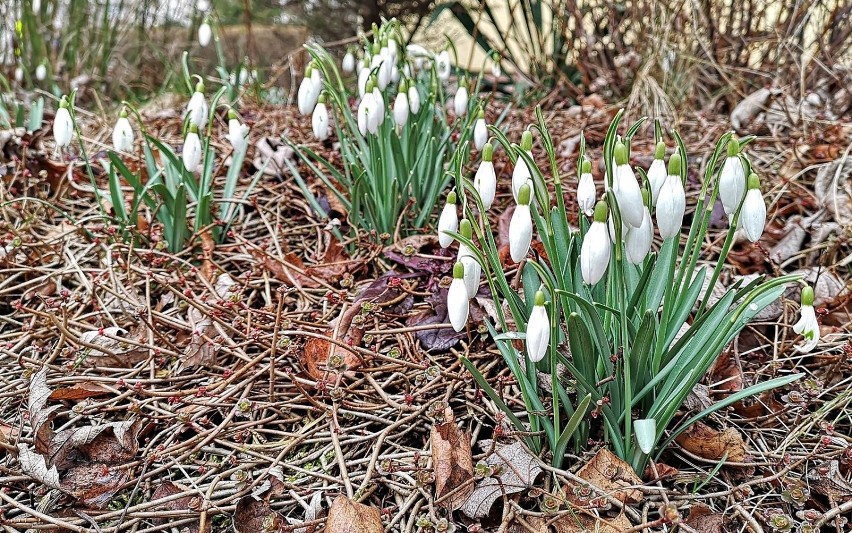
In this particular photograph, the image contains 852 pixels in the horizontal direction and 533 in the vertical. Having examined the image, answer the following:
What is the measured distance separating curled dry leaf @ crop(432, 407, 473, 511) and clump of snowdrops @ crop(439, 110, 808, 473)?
0.13m

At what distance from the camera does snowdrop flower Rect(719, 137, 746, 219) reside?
1156 millimetres

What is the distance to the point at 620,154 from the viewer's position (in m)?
1.10

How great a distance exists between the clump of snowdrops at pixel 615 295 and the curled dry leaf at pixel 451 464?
127mm

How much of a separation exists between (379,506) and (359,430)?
0.21m

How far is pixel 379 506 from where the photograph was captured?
1.40m

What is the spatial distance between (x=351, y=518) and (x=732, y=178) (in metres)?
0.87

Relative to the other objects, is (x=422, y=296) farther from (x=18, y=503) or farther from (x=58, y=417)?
(x=18, y=503)

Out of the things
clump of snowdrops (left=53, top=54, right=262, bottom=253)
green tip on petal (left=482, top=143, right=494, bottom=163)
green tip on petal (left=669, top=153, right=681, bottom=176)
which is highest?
green tip on petal (left=669, top=153, right=681, bottom=176)

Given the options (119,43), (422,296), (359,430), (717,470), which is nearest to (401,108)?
(422,296)

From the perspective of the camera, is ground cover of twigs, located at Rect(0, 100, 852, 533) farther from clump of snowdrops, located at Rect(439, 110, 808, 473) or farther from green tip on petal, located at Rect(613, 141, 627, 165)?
green tip on petal, located at Rect(613, 141, 627, 165)

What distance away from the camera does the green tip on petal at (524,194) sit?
3.83 ft

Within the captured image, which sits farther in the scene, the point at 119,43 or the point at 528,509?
the point at 119,43

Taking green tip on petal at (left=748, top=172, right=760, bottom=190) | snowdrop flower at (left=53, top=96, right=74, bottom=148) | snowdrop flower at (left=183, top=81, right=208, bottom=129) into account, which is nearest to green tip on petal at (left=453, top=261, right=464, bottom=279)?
green tip on petal at (left=748, top=172, right=760, bottom=190)

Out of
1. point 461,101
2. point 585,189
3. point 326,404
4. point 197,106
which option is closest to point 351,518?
point 326,404
